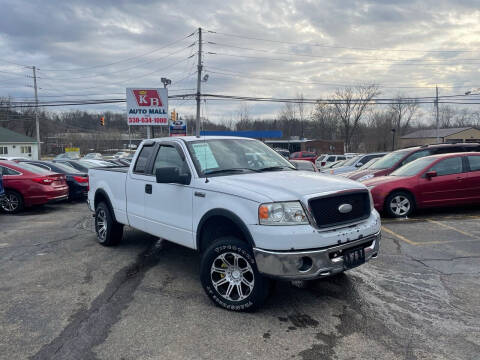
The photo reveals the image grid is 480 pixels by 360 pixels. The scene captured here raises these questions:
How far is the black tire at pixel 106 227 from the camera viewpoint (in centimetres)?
645

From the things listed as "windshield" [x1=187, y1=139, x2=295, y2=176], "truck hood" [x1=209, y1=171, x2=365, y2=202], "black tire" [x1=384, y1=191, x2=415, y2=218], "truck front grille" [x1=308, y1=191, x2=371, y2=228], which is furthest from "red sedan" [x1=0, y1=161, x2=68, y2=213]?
"truck front grille" [x1=308, y1=191, x2=371, y2=228]

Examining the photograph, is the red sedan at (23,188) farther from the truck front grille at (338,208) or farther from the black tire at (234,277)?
the truck front grille at (338,208)

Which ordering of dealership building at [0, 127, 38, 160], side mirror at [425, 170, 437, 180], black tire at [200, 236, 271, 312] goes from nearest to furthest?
black tire at [200, 236, 271, 312] < side mirror at [425, 170, 437, 180] < dealership building at [0, 127, 38, 160]

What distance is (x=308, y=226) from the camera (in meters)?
3.52

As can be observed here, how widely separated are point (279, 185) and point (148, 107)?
22481 millimetres

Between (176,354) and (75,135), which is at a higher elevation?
(75,135)

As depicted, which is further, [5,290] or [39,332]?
[5,290]

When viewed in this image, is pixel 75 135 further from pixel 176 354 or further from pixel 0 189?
pixel 176 354

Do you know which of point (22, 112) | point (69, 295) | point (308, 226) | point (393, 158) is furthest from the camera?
point (22, 112)

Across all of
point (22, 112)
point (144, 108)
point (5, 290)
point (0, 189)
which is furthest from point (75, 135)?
point (5, 290)

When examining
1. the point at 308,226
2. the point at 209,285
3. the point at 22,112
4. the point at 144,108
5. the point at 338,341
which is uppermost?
the point at 22,112

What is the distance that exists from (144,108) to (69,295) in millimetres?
21689

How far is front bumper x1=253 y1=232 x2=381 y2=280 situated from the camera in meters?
3.42

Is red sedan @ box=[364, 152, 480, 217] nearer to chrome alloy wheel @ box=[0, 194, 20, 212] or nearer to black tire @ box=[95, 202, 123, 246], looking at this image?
black tire @ box=[95, 202, 123, 246]
